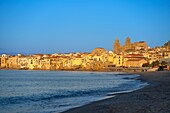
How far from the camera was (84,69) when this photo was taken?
17062cm

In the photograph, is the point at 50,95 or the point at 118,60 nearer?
the point at 50,95

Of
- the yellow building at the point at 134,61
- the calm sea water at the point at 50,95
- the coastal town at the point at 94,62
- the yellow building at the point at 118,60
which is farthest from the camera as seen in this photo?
the yellow building at the point at 118,60

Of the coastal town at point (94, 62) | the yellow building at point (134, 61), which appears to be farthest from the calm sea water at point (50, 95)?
the yellow building at point (134, 61)

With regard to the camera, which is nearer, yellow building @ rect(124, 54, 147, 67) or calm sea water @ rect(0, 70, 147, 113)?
calm sea water @ rect(0, 70, 147, 113)

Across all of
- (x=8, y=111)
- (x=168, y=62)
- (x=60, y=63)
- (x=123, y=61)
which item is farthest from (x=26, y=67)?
(x=8, y=111)

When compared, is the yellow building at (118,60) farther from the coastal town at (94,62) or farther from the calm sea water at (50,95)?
the calm sea water at (50,95)

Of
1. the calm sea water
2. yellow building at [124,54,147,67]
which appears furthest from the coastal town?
the calm sea water

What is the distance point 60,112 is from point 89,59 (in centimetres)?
15776

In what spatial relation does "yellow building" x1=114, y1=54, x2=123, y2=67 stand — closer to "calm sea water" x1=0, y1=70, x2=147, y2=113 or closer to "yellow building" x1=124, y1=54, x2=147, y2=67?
"yellow building" x1=124, y1=54, x2=147, y2=67

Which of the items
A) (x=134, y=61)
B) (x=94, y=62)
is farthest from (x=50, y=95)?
(x=94, y=62)

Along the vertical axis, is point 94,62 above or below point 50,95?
above

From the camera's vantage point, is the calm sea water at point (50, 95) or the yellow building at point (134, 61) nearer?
the calm sea water at point (50, 95)

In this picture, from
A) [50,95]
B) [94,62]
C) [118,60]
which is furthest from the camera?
[94,62]

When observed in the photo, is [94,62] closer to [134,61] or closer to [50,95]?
[134,61]
